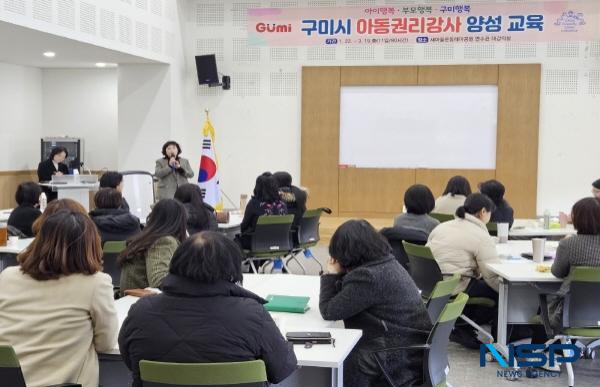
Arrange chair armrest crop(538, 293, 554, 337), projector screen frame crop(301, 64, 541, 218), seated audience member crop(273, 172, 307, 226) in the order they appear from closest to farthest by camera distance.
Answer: chair armrest crop(538, 293, 554, 337)
seated audience member crop(273, 172, 307, 226)
projector screen frame crop(301, 64, 541, 218)

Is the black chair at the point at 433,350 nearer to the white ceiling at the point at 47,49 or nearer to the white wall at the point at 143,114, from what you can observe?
the white ceiling at the point at 47,49

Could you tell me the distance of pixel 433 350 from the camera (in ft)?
10.3

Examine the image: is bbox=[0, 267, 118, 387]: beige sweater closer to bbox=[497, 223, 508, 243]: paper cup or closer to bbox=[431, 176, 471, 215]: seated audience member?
bbox=[497, 223, 508, 243]: paper cup

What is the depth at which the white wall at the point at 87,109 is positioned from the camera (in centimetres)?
1296

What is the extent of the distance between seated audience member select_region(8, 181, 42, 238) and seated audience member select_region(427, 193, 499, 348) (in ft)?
10.9

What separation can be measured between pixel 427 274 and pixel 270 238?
2.41 metres

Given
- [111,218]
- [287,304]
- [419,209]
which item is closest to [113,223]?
[111,218]

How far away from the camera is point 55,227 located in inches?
107

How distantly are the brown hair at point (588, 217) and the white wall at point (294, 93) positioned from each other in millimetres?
7090

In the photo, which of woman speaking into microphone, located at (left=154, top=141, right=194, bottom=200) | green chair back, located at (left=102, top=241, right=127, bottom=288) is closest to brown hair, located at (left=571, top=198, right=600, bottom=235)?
green chair back, located at (left=102, top=241, right=127, bottom=288)

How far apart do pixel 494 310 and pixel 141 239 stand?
2778 mm

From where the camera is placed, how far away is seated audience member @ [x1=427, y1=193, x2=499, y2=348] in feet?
16.4

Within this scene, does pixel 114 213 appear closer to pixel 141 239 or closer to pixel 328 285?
pixel 141 239

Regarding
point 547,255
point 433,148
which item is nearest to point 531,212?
point 433,148
